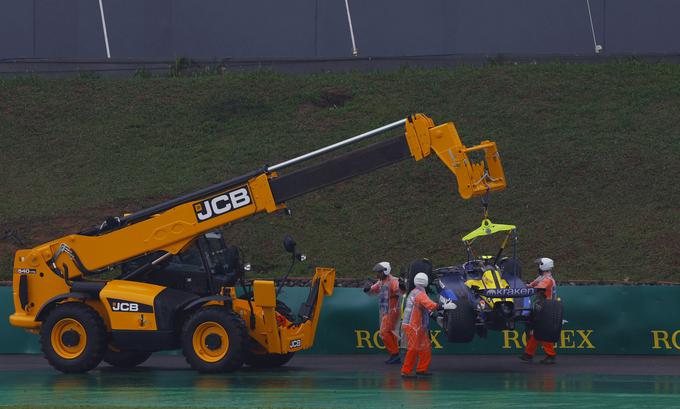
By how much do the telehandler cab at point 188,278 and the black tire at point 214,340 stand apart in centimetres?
2

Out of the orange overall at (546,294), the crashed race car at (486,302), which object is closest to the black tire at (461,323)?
the crashed race car at (486,302)

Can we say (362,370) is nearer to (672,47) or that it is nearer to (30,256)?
(30,256)

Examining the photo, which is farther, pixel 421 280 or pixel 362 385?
pixel 421 280

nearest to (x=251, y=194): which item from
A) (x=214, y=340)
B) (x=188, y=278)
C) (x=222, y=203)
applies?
(x=222, y=203)

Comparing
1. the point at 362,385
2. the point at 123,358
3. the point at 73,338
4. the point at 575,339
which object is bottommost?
the point at 575,339

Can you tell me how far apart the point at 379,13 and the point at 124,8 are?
8.09 m

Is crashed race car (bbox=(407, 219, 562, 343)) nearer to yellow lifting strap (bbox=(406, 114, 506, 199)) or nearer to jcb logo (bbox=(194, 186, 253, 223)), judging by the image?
yellow lifting strap (bbox=(406, 114, 506, 199))

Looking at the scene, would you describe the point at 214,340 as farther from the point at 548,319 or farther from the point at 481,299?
the point at 548,319

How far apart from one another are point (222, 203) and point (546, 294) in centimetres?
545

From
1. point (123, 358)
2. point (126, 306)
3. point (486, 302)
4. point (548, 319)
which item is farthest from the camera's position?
point (123, 358)

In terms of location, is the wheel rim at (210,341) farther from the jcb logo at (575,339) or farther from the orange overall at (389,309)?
the jcb logo at (575,339)

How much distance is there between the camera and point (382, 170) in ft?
103

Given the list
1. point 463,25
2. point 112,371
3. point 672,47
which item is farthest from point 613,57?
point 112,371

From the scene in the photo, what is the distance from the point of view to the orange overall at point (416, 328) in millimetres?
17438
